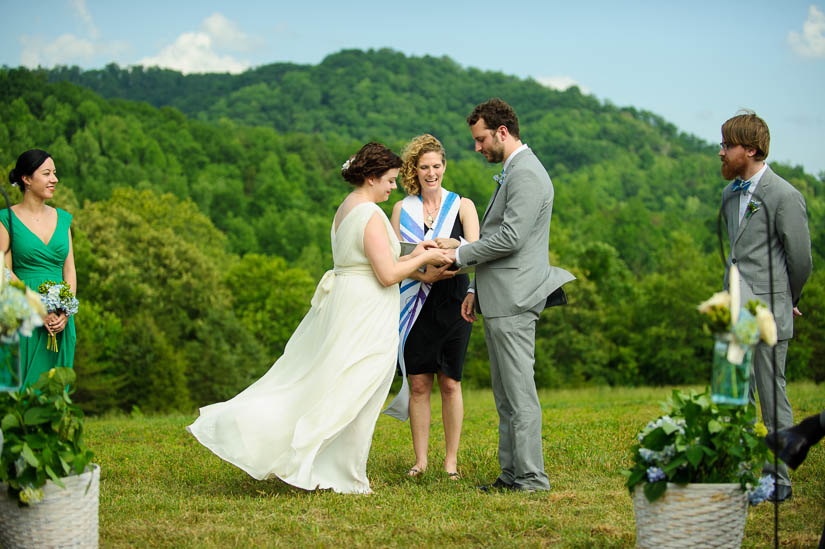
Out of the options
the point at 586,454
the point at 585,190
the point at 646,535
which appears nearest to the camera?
the point at 646,535

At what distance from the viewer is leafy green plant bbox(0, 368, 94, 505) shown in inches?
167

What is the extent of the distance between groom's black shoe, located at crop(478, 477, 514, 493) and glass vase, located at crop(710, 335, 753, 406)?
8.34 feet

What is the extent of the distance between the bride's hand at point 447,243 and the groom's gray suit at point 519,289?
1.14ft

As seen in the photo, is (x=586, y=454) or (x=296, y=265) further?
(x=296, y=265)

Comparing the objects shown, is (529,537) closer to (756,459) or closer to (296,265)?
(756,459)

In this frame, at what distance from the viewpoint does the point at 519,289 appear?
20.6 ft

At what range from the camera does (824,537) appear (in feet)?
13.3

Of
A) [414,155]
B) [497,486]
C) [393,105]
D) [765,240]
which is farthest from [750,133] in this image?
[393,105]

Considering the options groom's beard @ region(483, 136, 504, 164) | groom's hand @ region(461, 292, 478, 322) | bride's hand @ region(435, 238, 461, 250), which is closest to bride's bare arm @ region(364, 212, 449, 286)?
bride's hand @ region(435, 238, 461, 250)

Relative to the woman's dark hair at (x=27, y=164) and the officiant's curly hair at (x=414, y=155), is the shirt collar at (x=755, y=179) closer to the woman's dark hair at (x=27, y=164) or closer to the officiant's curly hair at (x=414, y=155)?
the officiant's curly hair at (x=414, y=155)

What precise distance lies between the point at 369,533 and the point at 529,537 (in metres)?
1.00

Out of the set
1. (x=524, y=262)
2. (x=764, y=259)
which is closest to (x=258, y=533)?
(x=524, y=262)

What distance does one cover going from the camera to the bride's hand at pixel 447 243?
22.2 ft

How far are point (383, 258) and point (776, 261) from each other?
2.90 meters
